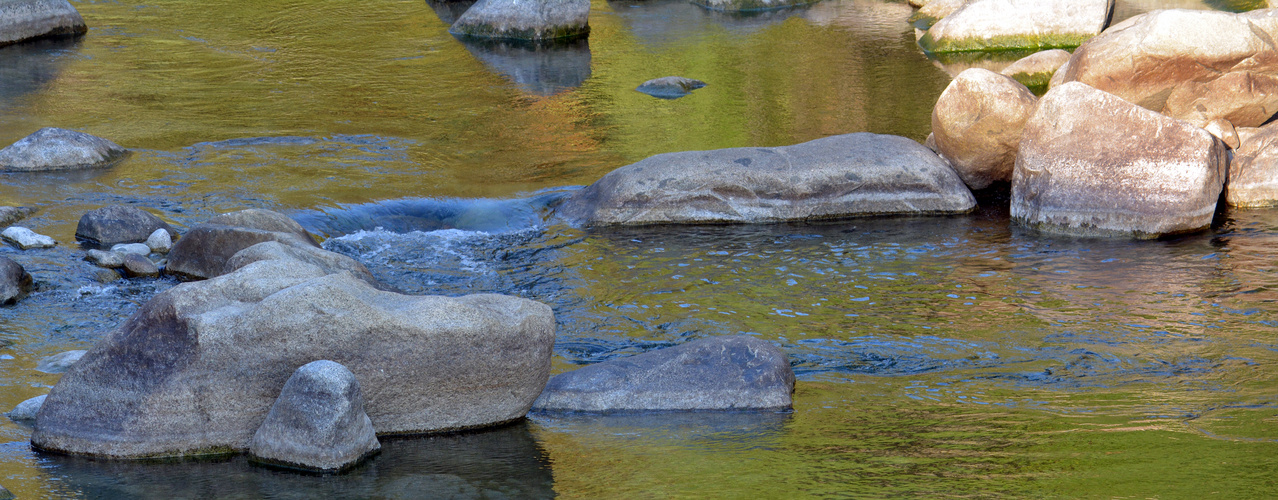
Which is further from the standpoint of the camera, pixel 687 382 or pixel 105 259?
pixel 105 259

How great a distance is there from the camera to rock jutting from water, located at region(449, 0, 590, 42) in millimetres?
20156

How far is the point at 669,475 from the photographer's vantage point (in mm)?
5035

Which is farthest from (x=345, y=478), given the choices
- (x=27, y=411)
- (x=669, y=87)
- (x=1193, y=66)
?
(x=669, y=87)

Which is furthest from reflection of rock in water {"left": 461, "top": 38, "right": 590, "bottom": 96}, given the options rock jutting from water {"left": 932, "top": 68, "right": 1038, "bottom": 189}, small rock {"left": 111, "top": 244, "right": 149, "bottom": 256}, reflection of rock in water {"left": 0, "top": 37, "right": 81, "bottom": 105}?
small rock {"left": 111, "top": 244, "right": 149, "bottom": 256}

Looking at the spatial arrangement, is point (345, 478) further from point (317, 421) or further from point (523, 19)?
point (523, 19)

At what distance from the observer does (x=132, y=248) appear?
8742 millimetres

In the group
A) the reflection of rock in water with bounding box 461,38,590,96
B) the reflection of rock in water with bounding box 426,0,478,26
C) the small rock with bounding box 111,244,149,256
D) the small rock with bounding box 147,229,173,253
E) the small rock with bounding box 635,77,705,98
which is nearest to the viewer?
the small rock with bounding box 111,244,149,256

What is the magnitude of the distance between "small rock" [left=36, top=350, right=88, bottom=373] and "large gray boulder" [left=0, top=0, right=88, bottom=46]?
1458cm

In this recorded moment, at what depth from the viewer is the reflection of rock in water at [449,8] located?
22.7 meters

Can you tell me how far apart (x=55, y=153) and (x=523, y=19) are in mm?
10274

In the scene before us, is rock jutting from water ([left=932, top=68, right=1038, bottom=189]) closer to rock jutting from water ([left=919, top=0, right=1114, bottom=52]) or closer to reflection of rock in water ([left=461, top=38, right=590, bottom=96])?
reflection of rock in water ([left=461, top=38, right=590, bottom=96])

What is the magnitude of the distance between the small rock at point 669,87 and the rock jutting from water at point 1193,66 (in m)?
6.51

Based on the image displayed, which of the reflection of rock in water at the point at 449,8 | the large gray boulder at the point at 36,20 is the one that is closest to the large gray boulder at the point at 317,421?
the large gray boulder at the point at 36,20

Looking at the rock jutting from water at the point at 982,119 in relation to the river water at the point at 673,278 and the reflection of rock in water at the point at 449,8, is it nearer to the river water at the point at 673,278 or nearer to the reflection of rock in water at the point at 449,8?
the river water at the point at 673,278
